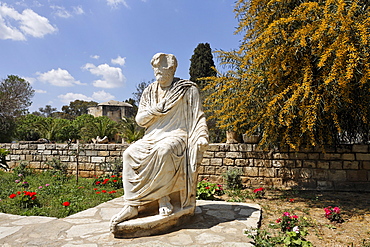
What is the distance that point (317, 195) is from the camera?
5.39 metres

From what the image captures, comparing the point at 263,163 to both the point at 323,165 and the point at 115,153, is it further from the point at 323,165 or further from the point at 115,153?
the point at 115,153

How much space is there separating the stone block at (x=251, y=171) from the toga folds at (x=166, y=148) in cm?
356

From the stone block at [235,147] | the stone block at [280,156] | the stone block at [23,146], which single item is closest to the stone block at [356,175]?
the stone block at [280,156]

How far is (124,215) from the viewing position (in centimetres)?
267

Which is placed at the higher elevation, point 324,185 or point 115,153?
point 115,153

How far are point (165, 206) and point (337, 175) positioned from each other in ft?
15.8

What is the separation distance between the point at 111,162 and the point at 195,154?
15.8 ft

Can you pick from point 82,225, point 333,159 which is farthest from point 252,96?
point 82,225

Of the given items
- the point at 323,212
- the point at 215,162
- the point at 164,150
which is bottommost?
the point at 323,212

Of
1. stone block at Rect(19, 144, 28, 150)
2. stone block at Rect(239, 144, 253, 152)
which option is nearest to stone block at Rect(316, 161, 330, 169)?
stone block at Rect(239, 144, 253, 152)

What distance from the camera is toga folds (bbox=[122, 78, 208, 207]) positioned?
2729 millimetres

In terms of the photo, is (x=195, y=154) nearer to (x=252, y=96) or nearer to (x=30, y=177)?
(x=252, y=96)

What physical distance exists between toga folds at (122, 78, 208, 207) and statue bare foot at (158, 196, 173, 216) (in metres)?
0.07

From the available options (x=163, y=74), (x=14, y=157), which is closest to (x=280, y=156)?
(x=163, y=74)
